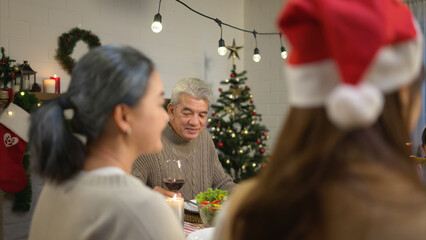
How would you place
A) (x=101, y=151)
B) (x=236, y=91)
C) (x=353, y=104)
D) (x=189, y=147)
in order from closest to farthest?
(x=353, y=104), (x=101, y=151), (x=189, y=147), (x=236, y=91)

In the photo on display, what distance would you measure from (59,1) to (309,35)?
3805 mm

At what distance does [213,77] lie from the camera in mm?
5348

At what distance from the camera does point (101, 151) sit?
1.00 m

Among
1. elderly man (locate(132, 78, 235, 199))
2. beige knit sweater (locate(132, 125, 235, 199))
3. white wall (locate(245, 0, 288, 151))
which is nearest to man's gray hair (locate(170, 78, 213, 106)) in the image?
elderly man (locate(132, 78, 235, 199))

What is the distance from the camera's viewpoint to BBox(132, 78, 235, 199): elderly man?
2395 millimetres

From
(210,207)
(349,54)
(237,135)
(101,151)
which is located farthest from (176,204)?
(237,135)

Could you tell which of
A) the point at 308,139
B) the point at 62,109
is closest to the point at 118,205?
the point at 62,109

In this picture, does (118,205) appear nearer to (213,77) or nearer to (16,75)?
(16,75)

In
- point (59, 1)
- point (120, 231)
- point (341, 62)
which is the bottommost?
point (120, 231)

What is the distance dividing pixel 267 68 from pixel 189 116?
3.37 m

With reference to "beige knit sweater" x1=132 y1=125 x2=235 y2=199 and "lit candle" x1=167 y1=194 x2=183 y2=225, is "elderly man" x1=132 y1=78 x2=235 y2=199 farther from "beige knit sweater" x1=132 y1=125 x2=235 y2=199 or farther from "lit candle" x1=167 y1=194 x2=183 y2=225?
"lit candle" x1=167 y1=194 x2=183 y2=225

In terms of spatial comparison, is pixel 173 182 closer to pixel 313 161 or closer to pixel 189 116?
pixel 189 116

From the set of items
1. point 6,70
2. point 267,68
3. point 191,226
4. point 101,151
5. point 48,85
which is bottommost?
point 191,226

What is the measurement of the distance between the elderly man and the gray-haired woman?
1.35 m
